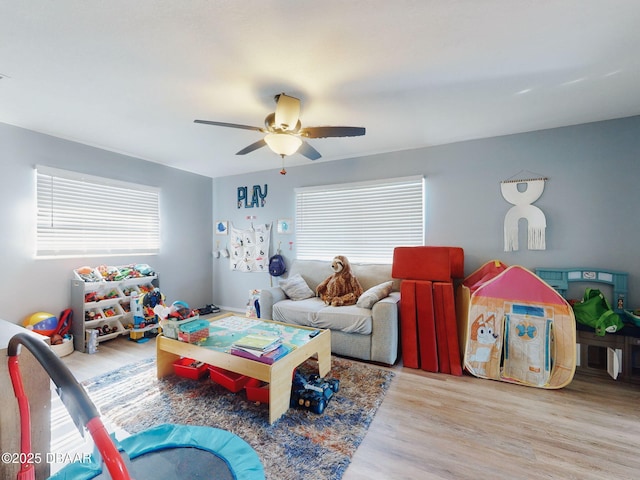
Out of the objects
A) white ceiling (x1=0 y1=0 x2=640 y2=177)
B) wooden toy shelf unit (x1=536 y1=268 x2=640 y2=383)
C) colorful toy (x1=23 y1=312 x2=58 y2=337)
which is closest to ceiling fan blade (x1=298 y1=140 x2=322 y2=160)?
white ceiling (x1=0 y1=0 x2=640 y2=177)

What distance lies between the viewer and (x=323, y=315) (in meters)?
2.91

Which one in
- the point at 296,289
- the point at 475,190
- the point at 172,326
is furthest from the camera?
the point at 296,289

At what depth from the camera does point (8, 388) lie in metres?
0.84

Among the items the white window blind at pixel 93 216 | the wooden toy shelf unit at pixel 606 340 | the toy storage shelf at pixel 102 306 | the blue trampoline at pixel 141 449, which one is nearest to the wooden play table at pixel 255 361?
the blue trampoline at pixel 141 449

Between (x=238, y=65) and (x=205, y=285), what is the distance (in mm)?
3779

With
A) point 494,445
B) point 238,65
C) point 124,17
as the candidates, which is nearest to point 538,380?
point 494,445

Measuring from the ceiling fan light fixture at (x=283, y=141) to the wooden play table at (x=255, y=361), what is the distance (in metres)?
1.55

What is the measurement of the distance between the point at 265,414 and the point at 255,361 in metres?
0.40

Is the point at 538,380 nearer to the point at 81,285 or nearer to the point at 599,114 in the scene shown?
the point at 599,114

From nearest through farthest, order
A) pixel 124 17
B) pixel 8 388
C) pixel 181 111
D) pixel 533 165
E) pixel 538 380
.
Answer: pixel 8 388, pixel 124 17, pixel 538 380, pixel 181 111, pixel 533 165

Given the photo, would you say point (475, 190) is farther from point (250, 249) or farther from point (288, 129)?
point (250, 249)

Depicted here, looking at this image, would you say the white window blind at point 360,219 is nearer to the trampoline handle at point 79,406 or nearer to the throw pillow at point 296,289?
the throw pillow at point 296,289

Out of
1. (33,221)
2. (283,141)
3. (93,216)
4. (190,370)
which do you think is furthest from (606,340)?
(33,221)

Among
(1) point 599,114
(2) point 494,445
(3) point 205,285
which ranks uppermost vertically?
(1) point 599,114
